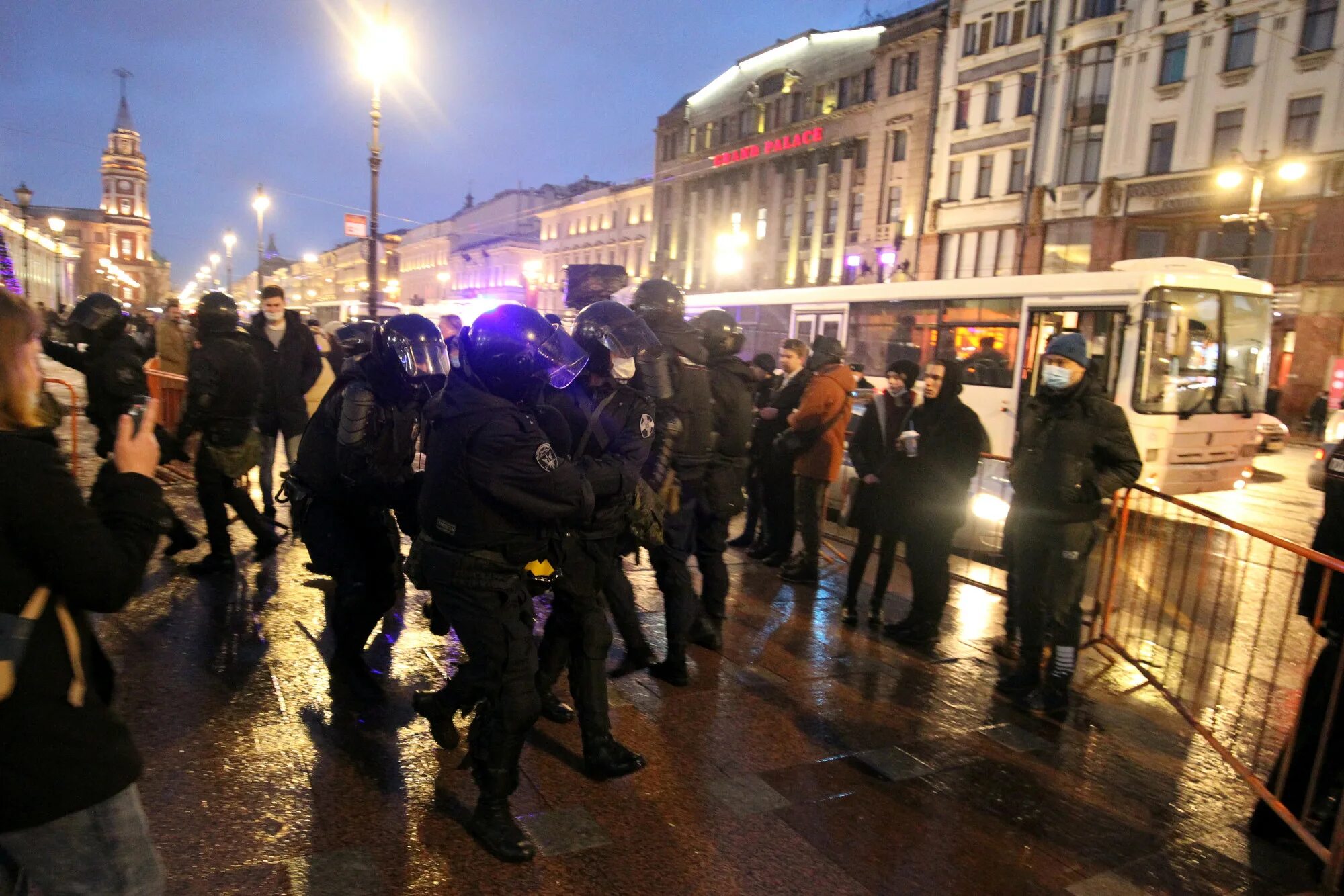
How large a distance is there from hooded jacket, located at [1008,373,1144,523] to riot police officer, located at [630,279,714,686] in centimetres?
188

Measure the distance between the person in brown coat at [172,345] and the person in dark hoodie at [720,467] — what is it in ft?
25.9

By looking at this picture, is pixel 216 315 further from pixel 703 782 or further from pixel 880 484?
pixel 880 484

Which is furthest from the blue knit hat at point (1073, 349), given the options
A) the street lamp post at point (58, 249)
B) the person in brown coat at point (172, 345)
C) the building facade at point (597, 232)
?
the street lamp post at point (58, 249)

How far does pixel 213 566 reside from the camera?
231 inches

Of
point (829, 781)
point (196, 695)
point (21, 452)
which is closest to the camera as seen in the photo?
point (21, 452)

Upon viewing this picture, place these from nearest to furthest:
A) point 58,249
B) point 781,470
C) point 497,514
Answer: point 497,514, point 781,470, point 58,249

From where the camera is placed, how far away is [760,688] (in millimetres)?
4680

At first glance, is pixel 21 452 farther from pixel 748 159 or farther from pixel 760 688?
pixel 748 159

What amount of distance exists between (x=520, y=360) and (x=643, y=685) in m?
2.41

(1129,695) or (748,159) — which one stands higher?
(748,159)

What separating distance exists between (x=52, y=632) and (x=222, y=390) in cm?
442

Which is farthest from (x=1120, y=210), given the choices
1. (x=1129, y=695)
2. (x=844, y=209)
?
(x=1129, y=695)

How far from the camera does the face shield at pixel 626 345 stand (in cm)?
366

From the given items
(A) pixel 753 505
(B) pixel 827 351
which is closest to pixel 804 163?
(A) pixel 753 505
